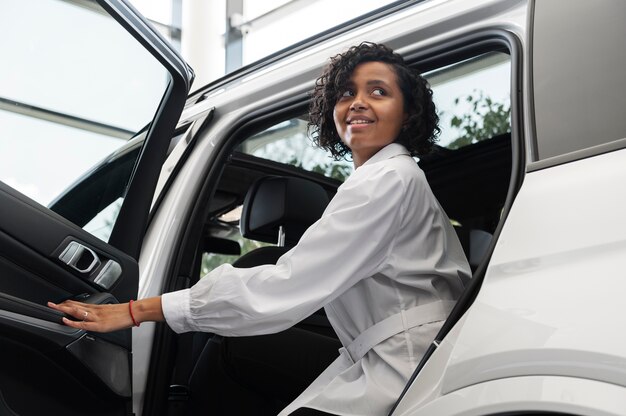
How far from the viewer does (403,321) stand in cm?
156

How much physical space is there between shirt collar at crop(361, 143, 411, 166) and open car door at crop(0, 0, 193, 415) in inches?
20.2

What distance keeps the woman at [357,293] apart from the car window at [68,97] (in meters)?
0.31

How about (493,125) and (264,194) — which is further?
(493,125)

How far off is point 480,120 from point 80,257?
1873 millimetres

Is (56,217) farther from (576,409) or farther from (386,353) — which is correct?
(576,409)

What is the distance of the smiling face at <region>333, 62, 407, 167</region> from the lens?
1858mm

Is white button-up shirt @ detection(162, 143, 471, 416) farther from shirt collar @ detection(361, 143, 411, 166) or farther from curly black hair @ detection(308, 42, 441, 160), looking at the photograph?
curly black hair @ detection(308, 42, 441, 160)

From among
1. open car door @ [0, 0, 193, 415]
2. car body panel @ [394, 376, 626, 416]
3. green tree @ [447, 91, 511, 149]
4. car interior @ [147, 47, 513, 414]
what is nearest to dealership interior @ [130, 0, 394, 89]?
car interior @ [147, 47, 513, 414]

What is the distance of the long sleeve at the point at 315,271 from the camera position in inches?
60.3

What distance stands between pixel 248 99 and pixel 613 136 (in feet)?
4.58

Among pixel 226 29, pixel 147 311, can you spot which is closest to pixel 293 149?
pixel 147 311

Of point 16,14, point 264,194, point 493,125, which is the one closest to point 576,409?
point 16,14

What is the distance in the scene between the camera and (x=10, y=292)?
1587 millimetres

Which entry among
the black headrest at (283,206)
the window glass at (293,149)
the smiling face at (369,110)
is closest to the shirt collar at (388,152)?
the smiling face at (369,110)
